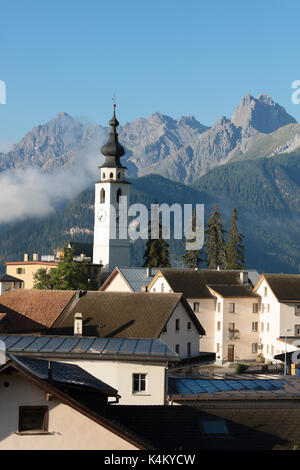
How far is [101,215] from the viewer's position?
431 feet

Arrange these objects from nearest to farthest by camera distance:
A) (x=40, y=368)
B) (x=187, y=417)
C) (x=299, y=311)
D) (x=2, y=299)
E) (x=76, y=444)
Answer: (x=76, y=444)
(x=40, y=368)
(x=187, y=417)
(x=2, y=299)
(x=299, y=311)

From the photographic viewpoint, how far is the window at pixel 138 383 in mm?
35375

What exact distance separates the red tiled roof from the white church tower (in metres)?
68.5

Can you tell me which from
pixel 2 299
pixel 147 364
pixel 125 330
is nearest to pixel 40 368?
pixel 147 364

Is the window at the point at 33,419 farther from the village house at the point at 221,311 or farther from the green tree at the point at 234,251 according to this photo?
the green tree at the point at 234,251

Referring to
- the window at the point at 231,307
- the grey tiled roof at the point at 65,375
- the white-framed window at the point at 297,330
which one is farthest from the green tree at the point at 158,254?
the grey tiled roof at the point at 65,375

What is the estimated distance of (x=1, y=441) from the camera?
18016 millimetres

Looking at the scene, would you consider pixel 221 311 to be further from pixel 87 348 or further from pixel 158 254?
pixel 87 348

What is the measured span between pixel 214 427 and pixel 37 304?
123 ft

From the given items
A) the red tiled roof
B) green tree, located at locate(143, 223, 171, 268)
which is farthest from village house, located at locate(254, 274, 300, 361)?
the red tiled roof

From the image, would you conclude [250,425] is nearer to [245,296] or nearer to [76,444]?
[76,444]

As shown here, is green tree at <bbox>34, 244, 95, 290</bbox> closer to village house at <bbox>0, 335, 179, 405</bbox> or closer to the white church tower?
the white church tower

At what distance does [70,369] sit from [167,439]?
389 cm

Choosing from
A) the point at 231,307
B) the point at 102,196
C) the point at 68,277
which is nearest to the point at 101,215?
the point at 102,196
